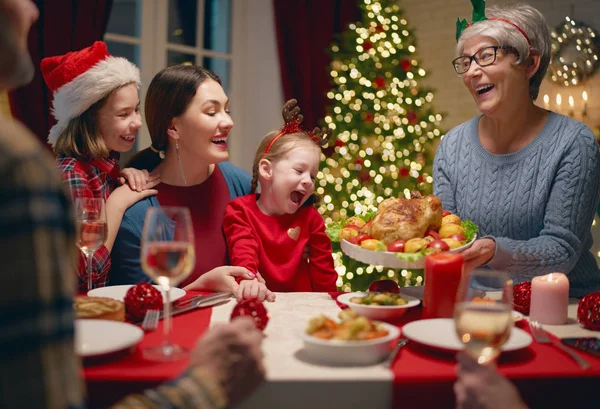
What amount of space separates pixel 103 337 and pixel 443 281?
2.82 feet

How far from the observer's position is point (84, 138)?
2391mm

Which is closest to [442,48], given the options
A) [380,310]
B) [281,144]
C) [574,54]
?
[574,54]

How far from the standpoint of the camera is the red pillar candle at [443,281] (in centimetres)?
154

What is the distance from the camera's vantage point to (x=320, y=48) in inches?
239

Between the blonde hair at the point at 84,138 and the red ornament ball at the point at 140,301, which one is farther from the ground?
the blonde hair at the point at 84,138

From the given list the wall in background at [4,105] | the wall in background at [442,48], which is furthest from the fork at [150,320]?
the wall in background at [442,48]

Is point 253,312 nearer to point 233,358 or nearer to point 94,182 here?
point 233,358

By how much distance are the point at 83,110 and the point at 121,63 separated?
0.91ft

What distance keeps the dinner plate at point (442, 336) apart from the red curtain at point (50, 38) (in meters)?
3.28

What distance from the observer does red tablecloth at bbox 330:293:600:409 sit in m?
1.17

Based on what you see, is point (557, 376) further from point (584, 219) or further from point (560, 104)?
point (560, 104)

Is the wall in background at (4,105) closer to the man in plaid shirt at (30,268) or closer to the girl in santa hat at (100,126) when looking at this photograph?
the girl in santa hat at (100,126)

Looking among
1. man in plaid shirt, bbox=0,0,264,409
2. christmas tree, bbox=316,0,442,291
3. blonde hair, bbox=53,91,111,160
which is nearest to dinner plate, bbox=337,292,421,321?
man in plaid shirt, bbox=0,0,264,409

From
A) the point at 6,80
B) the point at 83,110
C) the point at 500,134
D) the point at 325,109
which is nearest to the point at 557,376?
the point at 6,80
